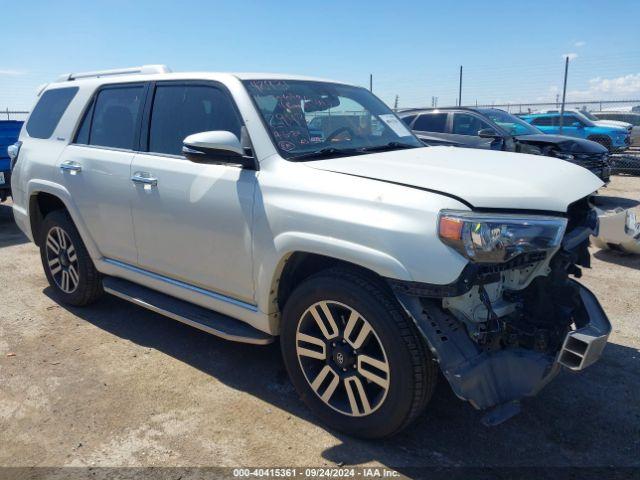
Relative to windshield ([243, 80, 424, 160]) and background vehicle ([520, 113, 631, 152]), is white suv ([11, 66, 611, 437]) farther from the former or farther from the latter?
background vehicle ([520, 113, 631, 152])

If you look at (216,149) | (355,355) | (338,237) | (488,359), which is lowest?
(355,355)

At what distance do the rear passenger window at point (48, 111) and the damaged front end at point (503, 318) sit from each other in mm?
3611

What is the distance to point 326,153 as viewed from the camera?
127 inches

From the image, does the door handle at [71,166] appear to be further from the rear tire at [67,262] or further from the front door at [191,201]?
the front door at [191,201]

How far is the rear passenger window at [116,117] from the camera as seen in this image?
3.97 metres

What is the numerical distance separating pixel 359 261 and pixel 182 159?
5.18ft

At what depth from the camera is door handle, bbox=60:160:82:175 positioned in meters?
4.23

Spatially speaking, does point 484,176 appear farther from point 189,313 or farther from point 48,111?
point 48,111

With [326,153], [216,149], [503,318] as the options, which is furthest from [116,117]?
[503,318]

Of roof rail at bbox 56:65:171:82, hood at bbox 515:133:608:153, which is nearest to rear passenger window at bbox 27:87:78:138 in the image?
roof rail at bbox 56:65:171:82

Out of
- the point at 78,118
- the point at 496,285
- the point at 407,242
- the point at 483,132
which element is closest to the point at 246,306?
the point at 407,242

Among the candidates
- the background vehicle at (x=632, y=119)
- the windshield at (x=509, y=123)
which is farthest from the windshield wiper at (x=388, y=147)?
the background vehicle at (x=632, y=119)

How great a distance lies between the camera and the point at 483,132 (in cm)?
873

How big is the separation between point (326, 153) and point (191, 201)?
2.94 feet
